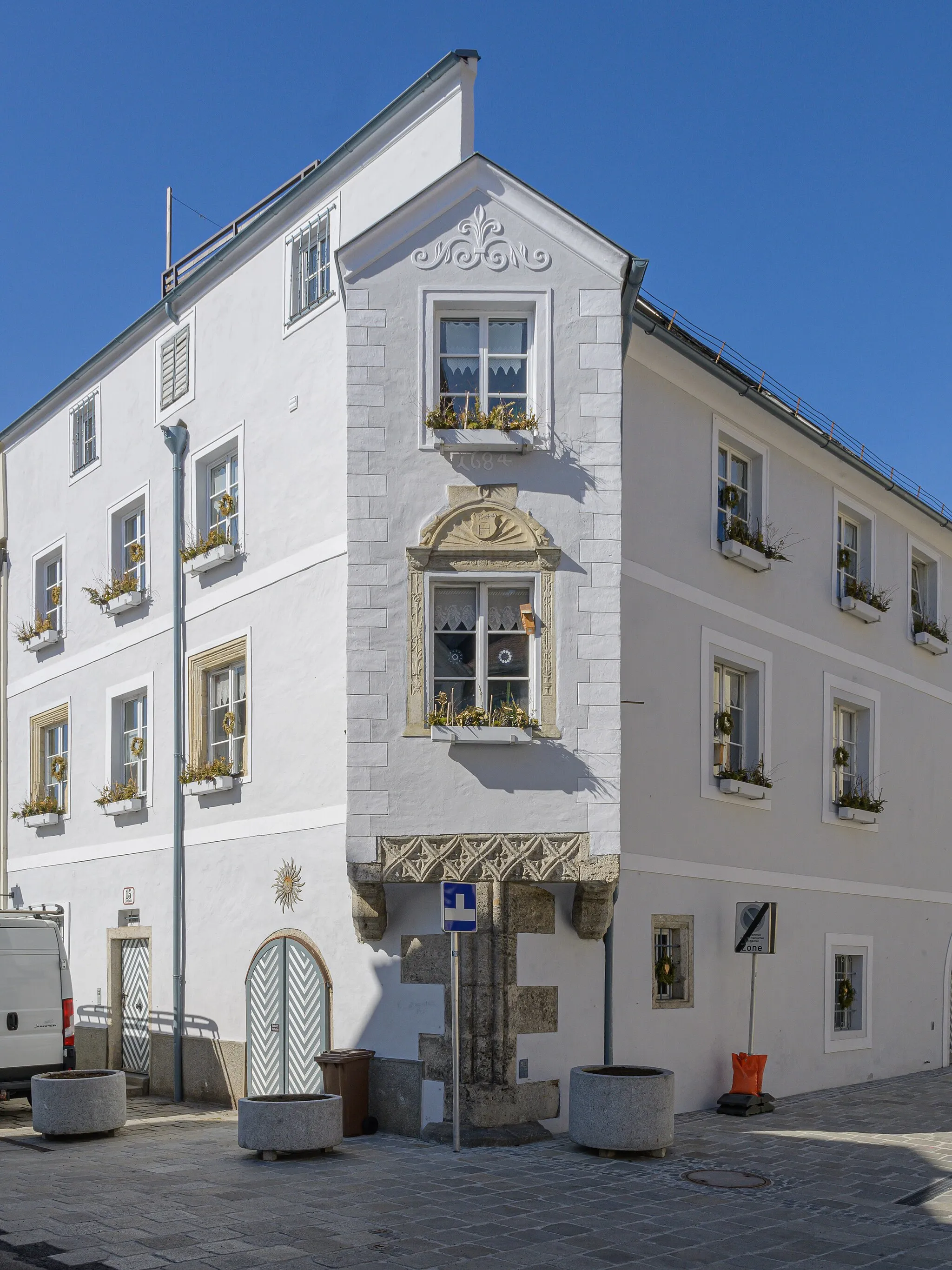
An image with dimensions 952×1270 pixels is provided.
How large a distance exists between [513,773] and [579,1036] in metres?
2.87

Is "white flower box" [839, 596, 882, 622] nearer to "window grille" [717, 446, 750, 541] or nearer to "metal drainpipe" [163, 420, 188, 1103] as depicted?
"window grille" [717, 446, 750, 541]

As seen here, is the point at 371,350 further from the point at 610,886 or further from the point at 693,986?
the point at 693,986

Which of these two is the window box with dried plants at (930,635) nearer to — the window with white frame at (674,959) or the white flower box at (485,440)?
the window with white frame at (674,959)

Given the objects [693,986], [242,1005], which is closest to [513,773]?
[693,986]

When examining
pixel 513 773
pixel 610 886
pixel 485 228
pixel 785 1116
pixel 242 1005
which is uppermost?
pixel 485 228

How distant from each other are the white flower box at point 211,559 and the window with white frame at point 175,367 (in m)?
2.63

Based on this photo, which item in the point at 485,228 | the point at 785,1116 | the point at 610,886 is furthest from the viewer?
the point at 785,1116

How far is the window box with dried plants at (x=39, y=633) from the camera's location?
2248 cm

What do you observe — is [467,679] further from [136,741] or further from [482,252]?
[136,741]

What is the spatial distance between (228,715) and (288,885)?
2.69m

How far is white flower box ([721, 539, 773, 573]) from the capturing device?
17.8 metres

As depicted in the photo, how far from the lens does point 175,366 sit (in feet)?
65.5

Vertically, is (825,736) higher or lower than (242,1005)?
higher

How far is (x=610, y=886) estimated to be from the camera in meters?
14.0
